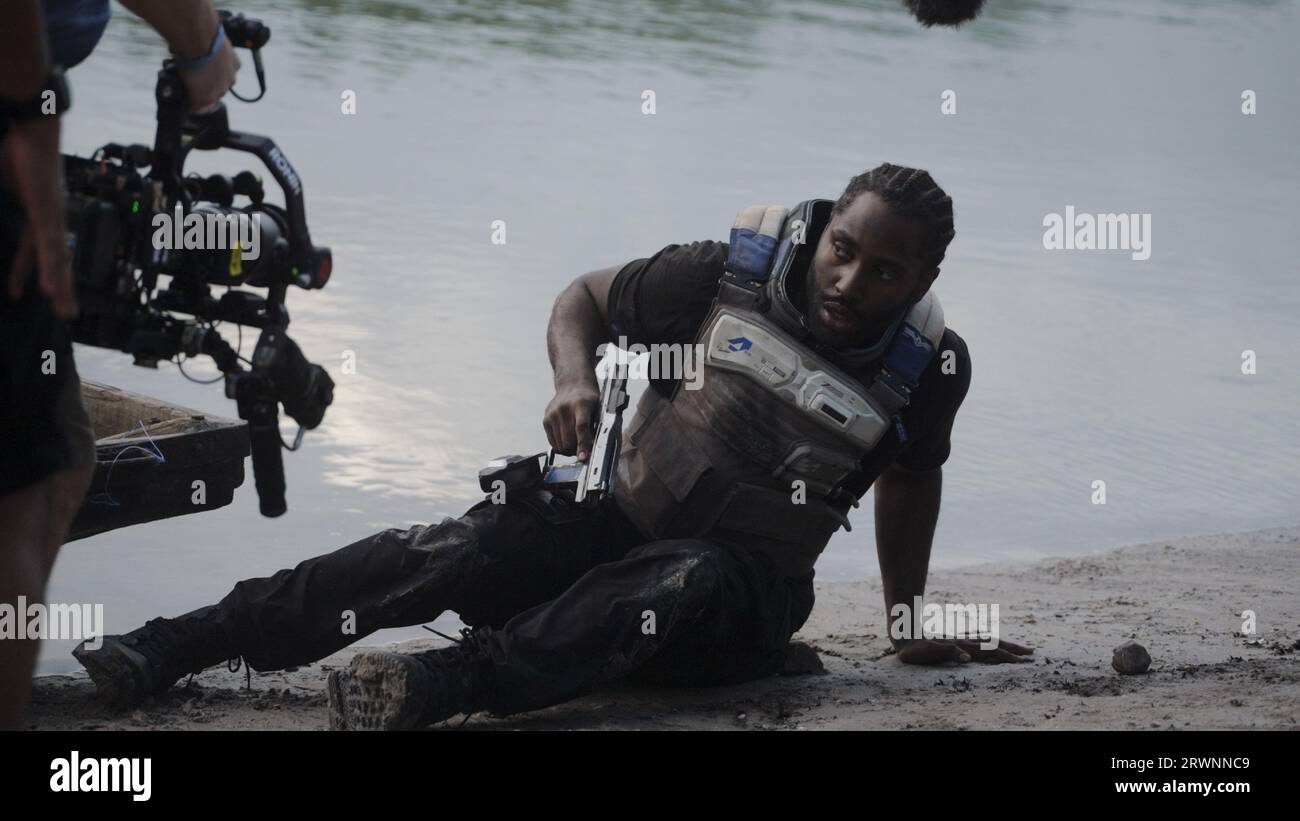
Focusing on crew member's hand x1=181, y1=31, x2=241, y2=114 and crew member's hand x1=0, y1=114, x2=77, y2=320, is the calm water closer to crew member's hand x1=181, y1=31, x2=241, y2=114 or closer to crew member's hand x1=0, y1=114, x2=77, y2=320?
crew member's hand x1=181, y1=31, x2=241, y2=114

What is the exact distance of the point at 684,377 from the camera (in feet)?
14.6

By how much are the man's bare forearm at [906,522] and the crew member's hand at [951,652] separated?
130mm

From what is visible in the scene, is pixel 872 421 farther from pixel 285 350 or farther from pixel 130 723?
pixel 130 723

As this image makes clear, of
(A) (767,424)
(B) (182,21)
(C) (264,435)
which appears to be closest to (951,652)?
(A) (767,424)

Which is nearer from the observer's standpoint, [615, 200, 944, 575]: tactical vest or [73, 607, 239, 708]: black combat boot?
[73, 607, 239, 708]: black combat boot

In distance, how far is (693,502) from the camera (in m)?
4.30

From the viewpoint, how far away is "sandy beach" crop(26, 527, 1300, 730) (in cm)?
409

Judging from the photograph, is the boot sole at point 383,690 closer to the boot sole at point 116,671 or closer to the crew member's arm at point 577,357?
the boot sole at point 116,671

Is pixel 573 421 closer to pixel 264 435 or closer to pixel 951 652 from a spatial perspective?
pixel 264 435

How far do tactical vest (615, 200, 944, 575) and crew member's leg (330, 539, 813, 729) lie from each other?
16 cm

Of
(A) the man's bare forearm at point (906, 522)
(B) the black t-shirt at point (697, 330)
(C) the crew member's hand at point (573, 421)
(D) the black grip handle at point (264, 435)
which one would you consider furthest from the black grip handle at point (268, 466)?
(A) the man's bare forearm at point (906, 522)

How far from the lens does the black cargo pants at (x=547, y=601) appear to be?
13.1ft

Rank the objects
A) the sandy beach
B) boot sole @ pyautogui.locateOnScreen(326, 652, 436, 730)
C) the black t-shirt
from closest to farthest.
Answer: boot sole @ pyautogui.locateOnScreen(326, 652, 436, 730)
the sandy beach
the black t-shirt

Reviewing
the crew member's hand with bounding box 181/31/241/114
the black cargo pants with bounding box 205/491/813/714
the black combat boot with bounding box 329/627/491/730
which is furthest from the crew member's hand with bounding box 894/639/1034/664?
the crew member's hand with bounding box 181/31/241/114
